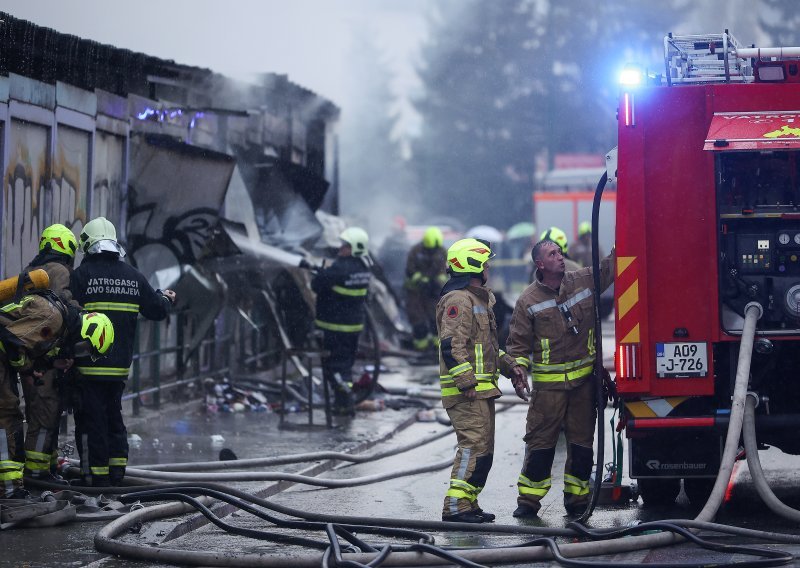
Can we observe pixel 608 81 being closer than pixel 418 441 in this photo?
No

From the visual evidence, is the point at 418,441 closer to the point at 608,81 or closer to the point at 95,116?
the point at 95,116

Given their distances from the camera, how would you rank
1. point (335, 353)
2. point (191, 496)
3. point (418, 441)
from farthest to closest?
point (335, 353), point (418, 441), point (191, 496)

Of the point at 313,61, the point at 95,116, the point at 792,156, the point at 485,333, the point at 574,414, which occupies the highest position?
the point at 313,61

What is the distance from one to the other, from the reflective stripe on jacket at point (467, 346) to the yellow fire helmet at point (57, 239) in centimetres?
264

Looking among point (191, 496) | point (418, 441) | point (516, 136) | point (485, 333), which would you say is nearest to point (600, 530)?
point (485, 333)

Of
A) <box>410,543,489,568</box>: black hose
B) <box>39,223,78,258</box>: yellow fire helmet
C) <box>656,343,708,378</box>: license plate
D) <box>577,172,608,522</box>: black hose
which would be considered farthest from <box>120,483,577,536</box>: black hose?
<box>39,223,78,258</box>: yellow fire helmet

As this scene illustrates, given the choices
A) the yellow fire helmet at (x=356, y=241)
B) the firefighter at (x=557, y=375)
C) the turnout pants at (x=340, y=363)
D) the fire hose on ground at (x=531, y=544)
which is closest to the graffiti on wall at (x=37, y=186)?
the yellow fire helmet at (x=356, y=241)

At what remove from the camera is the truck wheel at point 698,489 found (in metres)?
8.08

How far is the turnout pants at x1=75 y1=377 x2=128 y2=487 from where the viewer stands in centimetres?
823

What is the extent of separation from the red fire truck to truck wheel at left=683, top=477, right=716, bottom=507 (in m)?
0.39

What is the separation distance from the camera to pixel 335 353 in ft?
42.4

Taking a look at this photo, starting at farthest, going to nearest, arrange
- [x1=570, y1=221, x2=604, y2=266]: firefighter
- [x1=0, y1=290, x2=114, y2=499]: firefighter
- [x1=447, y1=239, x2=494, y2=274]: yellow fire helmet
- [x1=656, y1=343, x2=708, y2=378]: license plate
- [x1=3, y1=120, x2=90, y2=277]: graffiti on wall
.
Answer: [x1=570, y1=221, x2=604, y2=266]: firefighter → [x1=3, y1=120, x2=90, y2=277]: graffiti on wall → [x1=447, y1=239, x2=494, y2=274]: yellow fire helmet → [x1=0, y1=290, x2=114, y2=499]: firefighter → [x1=656, y1=343, x2=708, y2=378]: license plate

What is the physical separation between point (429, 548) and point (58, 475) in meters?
3.34

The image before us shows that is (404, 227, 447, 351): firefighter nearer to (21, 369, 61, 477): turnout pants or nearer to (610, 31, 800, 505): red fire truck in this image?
(21, 369, 61, 477): turnout pants
